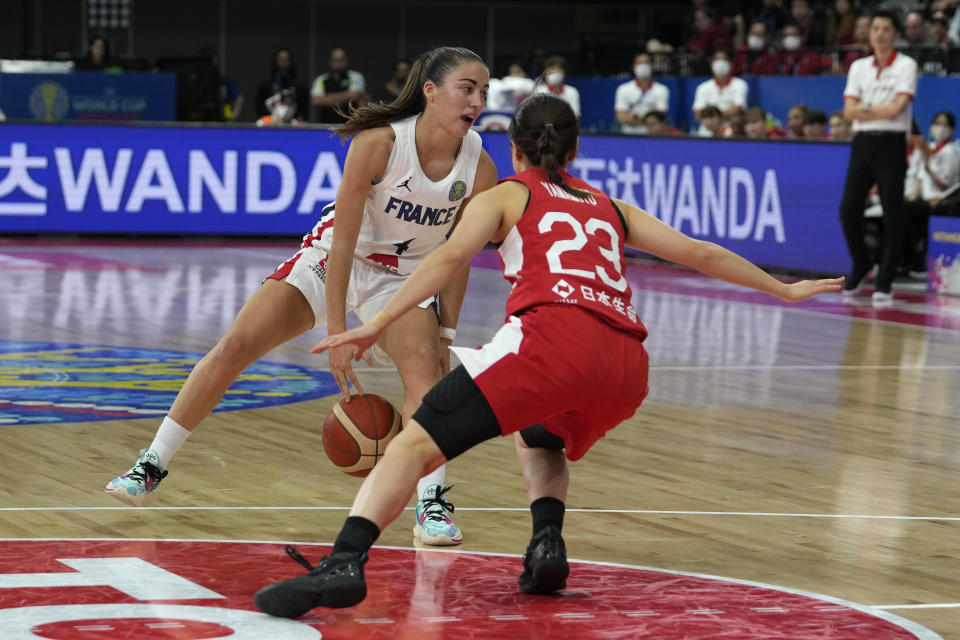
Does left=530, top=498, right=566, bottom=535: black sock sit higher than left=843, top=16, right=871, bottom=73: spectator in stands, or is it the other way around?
left=843, top=16, right=871, bottom=73: spectator in stands

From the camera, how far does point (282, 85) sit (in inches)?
939

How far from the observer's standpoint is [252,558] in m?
5.31

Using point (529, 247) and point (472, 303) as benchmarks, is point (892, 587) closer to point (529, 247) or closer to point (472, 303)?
point (529, 247)

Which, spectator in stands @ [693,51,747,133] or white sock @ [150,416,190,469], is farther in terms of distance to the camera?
spectator in stands @ [693,51,747,133]

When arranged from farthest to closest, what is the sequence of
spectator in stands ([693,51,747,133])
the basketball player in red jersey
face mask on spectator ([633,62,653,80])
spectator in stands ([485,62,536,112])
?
spectator in stands ([485,62,536,112]) → face mask on spectator ([633,62,653,80]) → spectator in stands ([693,51,747,133]) → the basketball player in red jersey

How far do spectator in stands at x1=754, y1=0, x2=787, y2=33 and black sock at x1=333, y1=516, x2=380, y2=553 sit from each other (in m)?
21.2

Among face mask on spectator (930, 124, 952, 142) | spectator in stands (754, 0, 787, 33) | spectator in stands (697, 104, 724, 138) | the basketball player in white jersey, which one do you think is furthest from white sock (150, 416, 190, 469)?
spectator in stands (754, 0, 787, 33)

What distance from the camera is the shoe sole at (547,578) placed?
4.86 m

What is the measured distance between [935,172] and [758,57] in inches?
252

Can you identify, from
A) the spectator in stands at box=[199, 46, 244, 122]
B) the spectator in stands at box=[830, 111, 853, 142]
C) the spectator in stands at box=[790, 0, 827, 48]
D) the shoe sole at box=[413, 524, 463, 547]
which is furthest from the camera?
the spectator in stands at box=[199, 46, 244, 122]

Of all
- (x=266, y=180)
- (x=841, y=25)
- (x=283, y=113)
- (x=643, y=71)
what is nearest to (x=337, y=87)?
(x=283, y=113)

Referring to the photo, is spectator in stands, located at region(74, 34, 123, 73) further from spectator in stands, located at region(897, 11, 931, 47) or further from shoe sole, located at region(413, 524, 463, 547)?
shoe sole, located at region(413, 524, 463, 547)

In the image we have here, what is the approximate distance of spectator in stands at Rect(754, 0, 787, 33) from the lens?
2481cm

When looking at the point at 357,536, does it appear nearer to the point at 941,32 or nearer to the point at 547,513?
the point at 547,513
